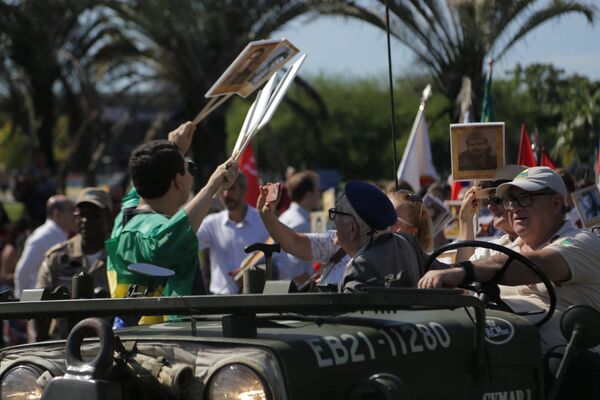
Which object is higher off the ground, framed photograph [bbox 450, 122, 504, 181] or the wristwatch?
framed photograph [bbox 450, 122, 504, 181]

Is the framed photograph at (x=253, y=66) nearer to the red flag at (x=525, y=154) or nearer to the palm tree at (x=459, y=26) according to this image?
the red flag at (x=525, y=154)

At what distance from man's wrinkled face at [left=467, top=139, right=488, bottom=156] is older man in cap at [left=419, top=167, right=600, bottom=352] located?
142 centimetres

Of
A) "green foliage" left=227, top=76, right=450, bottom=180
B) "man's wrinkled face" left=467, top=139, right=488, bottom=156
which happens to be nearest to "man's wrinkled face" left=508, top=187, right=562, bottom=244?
"man's wrinkled face" left=467, top=139, right=488, bottom=156

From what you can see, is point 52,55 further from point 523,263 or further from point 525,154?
point 523,263

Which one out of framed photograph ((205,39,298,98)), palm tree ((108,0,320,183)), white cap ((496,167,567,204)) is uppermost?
palm tree ((108,0,320,183))

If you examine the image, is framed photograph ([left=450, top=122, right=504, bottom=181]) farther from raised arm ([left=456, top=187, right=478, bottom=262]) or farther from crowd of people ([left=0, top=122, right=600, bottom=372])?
raised arm ([left=456, top=187, right=478, bottom=262])

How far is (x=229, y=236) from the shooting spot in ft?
33.1

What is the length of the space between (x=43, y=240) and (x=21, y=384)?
6.40 m

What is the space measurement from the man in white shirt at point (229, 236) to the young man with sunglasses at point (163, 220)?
4.00m

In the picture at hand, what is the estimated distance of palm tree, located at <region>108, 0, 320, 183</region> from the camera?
738 inches

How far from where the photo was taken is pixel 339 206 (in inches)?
190

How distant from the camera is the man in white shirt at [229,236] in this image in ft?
32.8

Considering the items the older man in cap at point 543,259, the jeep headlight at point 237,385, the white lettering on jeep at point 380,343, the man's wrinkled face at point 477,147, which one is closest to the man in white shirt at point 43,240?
the man's wrinkled face at point 477,147

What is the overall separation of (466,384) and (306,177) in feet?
22.8
